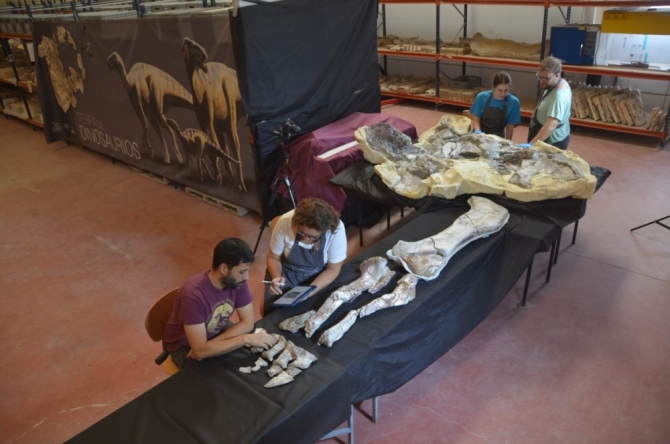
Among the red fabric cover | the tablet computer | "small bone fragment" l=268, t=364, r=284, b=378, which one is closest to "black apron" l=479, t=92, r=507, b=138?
the red fabric cover

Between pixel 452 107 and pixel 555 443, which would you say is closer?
pixel 555 443

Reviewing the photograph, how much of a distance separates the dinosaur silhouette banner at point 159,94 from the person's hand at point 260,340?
9.70 feet

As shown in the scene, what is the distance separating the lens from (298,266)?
3.16 metres

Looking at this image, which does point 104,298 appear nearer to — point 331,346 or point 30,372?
point 30,372

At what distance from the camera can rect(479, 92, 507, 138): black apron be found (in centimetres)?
486

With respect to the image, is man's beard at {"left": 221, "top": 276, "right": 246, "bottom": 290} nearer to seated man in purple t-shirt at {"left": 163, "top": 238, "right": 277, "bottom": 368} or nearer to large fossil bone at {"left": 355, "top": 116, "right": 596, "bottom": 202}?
seated man in purple t-shirt at {"left": 163, "top": 238, "right": 277, "bottom": 368}

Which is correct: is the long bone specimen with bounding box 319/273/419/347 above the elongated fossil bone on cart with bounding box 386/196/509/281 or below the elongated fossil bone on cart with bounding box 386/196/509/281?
below

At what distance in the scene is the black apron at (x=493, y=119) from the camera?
4.86 meters

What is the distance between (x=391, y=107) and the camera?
919cm

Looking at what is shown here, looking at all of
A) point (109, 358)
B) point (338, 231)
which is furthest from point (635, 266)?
point (109, 358)

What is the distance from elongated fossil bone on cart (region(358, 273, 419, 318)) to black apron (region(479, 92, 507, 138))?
259 cm

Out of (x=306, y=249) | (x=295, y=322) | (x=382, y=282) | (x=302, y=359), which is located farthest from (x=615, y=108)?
(x=302, y=359)

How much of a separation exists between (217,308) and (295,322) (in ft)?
1.33

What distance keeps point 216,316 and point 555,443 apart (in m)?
1.98
